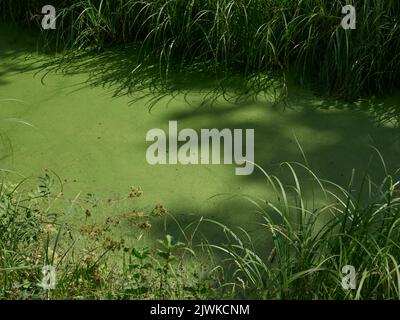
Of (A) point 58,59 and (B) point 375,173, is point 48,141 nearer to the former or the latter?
(A) point 58,59

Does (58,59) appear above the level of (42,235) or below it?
above

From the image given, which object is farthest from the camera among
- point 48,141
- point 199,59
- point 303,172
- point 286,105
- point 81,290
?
point 199,59

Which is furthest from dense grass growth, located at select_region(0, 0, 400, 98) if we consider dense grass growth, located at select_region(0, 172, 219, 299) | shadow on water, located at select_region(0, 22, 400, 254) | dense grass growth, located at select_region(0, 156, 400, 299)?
dense grass growth, located at select_region(0, 172, 219, 299)

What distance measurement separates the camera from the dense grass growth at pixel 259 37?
3188 millimetres

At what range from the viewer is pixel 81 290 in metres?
2.10

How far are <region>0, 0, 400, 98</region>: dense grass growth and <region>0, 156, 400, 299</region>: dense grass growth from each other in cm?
91

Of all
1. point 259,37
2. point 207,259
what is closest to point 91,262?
point 207,259

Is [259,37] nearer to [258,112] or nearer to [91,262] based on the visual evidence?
[258,112]

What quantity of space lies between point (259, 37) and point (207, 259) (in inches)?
52.2

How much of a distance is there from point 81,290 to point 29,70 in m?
1.70

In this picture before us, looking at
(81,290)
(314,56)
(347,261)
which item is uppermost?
(314,56)
